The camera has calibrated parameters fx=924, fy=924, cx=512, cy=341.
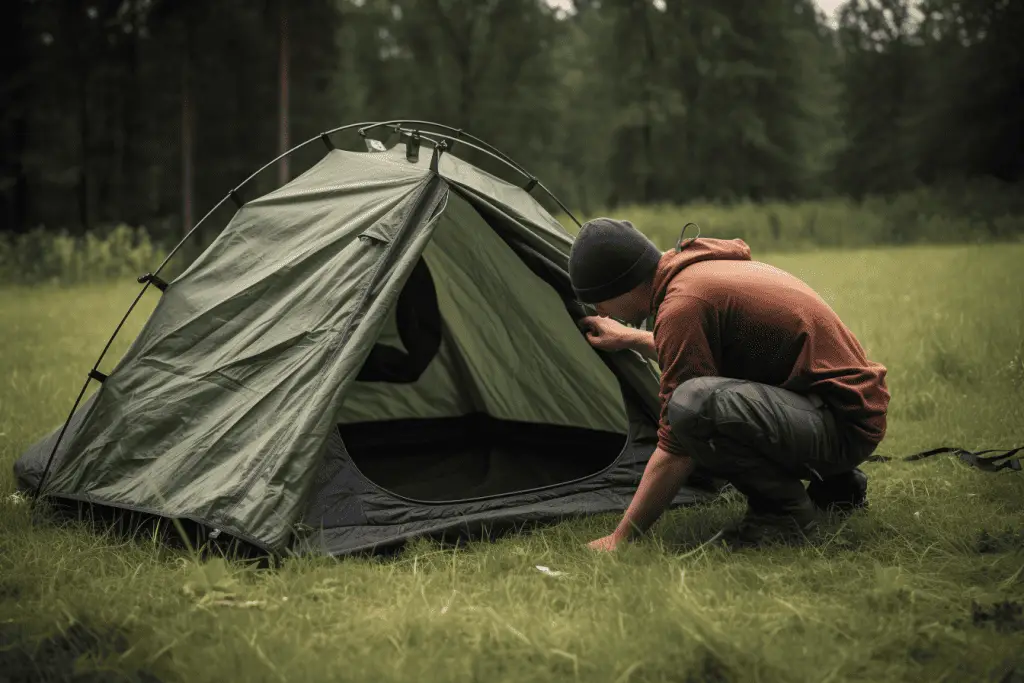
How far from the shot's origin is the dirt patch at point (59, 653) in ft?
7.28

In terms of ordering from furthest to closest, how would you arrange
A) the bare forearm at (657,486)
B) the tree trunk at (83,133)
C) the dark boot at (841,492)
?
the tree trunk at (83,133), the dark boot at (841,492), the bare forearm at (657,486)

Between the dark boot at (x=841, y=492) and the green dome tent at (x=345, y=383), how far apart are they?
1.47 feet

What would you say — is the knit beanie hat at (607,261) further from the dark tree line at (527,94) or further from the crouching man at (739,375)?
the dark tree line at (527,94)

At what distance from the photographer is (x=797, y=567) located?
2.82 metres

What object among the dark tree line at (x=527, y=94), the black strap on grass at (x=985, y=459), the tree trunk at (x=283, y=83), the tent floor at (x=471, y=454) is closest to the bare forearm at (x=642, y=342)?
the tent floor at (x=471, y=454)

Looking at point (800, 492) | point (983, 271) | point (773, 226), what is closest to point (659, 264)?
point (800, 492)

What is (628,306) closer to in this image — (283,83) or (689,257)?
(689,257)

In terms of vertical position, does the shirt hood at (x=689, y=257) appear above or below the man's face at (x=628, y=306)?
above

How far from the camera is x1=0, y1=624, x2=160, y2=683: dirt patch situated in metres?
2.22

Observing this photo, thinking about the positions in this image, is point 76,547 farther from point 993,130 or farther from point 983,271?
point 993,130

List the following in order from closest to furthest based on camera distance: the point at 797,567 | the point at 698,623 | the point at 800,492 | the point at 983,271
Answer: the point at 698,623, the point at 797,567, the point at 800,492, the point at 983,271

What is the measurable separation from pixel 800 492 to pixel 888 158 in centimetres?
3007

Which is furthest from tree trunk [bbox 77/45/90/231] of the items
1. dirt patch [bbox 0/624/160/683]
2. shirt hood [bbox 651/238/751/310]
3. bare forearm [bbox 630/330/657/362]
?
shirt hood [bbox 651/238/751/310]

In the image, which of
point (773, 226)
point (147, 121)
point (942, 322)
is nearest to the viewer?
point (942, 322)
